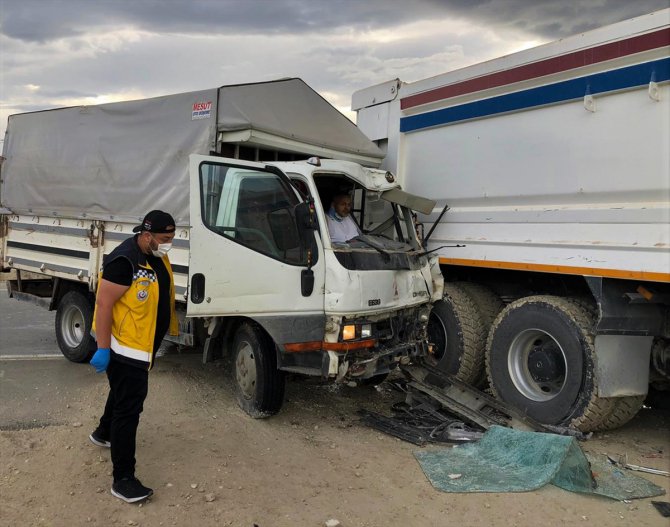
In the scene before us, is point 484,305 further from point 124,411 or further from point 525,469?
point 124,411

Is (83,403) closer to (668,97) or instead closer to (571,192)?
(571,192)

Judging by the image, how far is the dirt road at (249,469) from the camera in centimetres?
340

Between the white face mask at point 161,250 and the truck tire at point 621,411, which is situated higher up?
the white face mask at point 161,250

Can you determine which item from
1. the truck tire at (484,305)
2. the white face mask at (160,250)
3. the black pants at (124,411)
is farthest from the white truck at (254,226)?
the black pants at (124,411)

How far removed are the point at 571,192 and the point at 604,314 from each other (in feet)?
3.34

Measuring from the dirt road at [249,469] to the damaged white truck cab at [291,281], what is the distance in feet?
1.72

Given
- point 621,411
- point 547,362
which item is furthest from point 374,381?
point 621,411

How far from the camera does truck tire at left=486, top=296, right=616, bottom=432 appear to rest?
14.8ft

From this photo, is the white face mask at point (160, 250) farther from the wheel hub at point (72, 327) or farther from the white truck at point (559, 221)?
the wheel hub at point (72, 327)

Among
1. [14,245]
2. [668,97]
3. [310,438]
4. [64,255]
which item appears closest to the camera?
[668,97]

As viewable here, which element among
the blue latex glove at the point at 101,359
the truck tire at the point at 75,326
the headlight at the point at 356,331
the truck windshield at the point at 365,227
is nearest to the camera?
the blue latex glove at the point at 101,359

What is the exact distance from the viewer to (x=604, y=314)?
4.36 meters

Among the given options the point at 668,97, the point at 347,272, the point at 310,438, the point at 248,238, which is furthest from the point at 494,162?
the point at 310,438

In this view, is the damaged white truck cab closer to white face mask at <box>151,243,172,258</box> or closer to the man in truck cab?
the man in truck cab
